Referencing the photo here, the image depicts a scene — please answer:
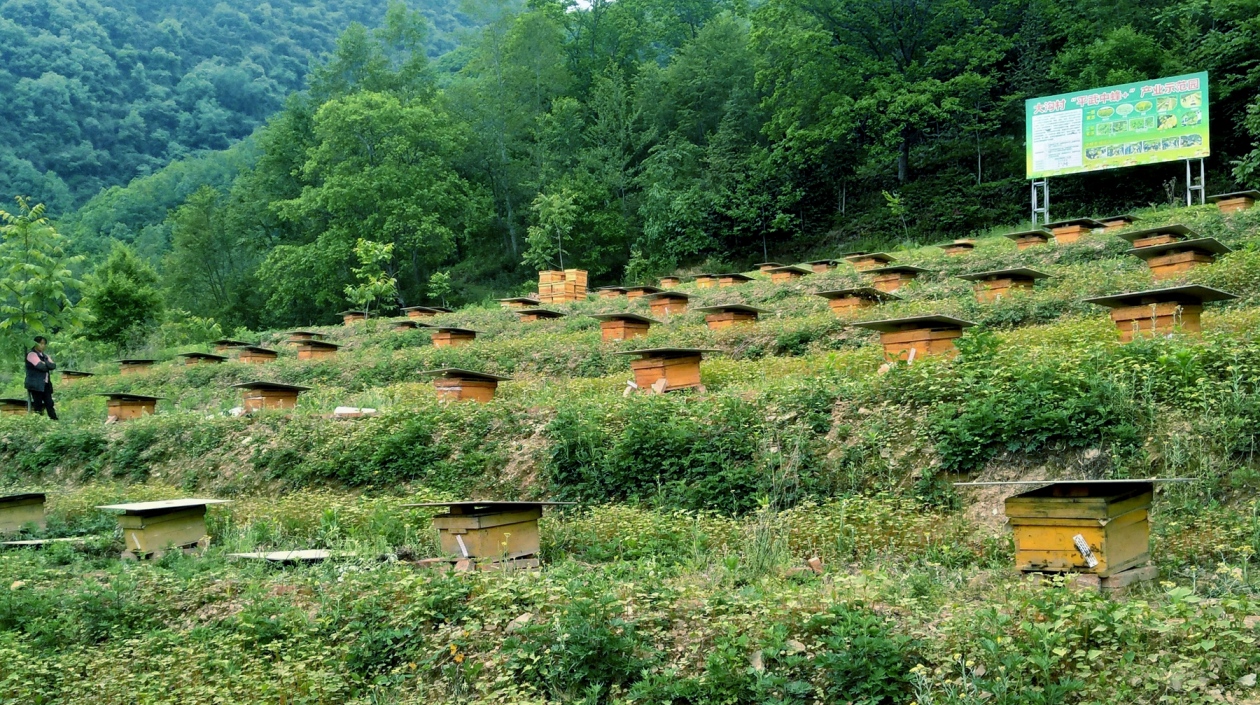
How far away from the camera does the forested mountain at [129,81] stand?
306 ft

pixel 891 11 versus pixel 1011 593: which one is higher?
pixel 891 11

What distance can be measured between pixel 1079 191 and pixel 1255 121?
7.04m

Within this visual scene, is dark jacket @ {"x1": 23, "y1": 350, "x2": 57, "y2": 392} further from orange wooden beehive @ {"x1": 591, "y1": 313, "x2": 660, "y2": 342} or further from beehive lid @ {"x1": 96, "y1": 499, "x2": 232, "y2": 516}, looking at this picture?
beehive lid @ {"x1": 96, "y1": 499, "x2": 232, "y2": 516}

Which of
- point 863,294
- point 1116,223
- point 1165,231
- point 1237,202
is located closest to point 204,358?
Result: point 863,294

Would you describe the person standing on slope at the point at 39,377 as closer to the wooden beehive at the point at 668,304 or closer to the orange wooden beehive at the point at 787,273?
the wooden beehive at the point at 668,304

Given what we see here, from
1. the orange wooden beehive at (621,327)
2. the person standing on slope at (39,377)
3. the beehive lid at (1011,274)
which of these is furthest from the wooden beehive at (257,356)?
the beehive lid at (1011,274)

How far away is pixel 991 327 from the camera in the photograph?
51.9 ft

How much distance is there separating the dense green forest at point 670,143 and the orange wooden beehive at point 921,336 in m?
26.1

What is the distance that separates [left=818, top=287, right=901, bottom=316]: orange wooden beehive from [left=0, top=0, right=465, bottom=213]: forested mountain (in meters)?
91.5

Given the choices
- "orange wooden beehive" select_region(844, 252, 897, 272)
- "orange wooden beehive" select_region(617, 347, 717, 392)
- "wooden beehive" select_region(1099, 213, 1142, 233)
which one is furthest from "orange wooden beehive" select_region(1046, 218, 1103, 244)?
"orange wooden beehive" select_region(617, 347, 717, 392)

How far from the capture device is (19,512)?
1260cm

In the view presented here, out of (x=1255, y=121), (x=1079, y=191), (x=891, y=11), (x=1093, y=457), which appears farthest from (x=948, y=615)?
(x=891, y=11)

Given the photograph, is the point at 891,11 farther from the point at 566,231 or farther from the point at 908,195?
the point at 566,231

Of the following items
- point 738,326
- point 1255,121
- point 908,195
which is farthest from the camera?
point 908,195
